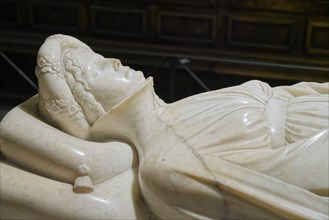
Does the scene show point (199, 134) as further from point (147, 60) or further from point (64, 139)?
point (147, 60)

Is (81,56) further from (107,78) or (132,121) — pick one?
(132,121)

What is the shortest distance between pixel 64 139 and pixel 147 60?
8.20ft

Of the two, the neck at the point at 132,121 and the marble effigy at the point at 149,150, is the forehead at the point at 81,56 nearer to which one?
the marble effigy at the point at 149,150

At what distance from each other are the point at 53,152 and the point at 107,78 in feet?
0.94

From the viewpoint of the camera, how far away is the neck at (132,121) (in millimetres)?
1557

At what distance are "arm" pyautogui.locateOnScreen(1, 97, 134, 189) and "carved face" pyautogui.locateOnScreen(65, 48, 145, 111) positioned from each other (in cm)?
15

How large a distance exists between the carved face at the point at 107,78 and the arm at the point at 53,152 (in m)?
0.15

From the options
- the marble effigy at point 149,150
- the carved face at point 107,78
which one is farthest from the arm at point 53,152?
the carved face at point 107,78

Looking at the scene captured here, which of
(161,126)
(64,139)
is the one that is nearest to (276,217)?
(161,126)

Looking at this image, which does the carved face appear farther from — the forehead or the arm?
the arm

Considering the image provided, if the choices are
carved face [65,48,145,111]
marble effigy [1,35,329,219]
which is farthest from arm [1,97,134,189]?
carved face [65,48,145,111]

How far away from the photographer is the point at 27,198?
1.41 metres

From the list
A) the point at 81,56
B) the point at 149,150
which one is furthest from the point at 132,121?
the point at 81,56

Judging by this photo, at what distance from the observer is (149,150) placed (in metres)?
1.50
